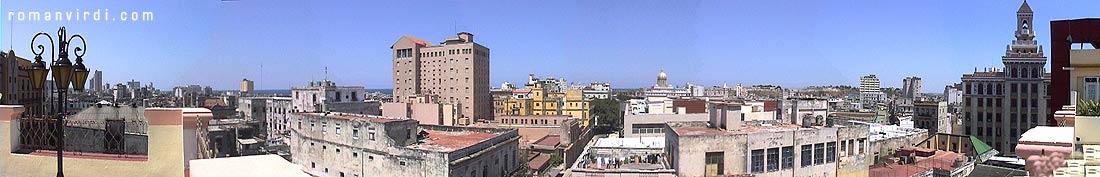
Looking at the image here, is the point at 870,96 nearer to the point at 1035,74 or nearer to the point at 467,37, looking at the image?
the point at 1035,74

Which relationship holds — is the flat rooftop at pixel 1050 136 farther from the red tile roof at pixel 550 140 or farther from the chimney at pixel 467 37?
the chimney at pixel 467 37

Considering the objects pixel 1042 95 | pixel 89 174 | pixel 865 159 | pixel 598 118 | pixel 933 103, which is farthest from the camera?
pixel 598 118

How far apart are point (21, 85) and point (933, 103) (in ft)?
64.5

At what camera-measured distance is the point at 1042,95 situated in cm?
1419

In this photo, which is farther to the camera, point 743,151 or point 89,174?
point 743,151

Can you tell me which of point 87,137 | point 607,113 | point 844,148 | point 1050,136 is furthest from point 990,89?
point 87,137


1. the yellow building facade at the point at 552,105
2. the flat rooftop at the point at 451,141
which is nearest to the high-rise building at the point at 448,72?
the yellow building facade at the point at 552,105

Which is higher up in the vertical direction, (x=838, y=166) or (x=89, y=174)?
(x=89, y=174)

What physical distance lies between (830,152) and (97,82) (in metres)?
7.31

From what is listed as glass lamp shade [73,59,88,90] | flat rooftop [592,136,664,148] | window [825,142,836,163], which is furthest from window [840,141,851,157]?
glass lamp shade [73,59,88,90]

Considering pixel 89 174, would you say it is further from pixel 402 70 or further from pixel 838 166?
pixel 402 70

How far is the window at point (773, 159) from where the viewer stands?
756 centimetres

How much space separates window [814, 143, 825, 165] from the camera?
794 cm

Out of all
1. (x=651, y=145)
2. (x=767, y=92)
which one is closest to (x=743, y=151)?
(x=651, y=145)
